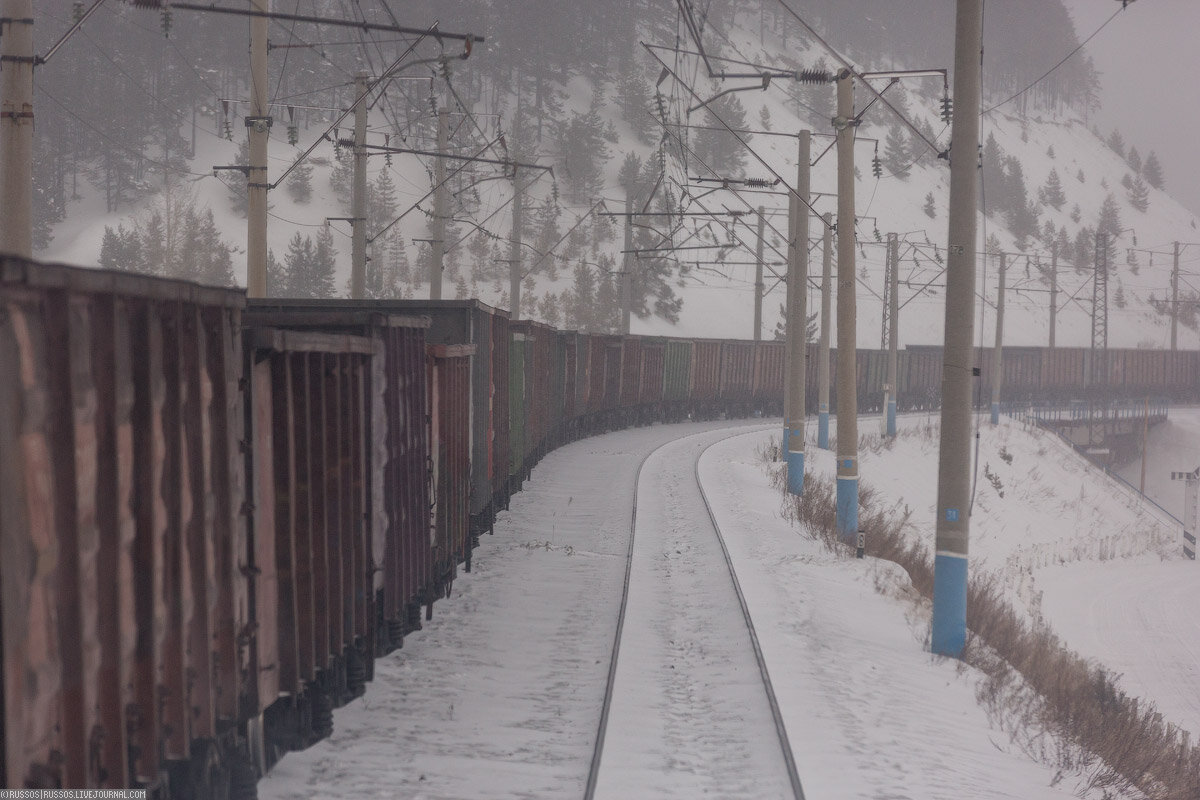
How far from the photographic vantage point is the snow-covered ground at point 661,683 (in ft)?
22.9

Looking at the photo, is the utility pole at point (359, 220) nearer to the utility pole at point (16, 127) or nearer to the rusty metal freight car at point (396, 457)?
the rusty metal freight car at point (396, 457)

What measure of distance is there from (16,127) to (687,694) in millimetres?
6736

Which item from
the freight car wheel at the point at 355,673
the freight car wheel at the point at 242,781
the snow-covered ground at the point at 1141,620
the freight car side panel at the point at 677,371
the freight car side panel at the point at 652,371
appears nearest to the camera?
the freight car wheel at the point at 242,781

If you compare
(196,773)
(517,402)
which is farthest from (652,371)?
(196,773)

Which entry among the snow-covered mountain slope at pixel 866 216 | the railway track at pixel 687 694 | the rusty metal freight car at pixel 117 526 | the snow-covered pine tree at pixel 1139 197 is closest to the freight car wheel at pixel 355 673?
the railway track at pixel 687 694

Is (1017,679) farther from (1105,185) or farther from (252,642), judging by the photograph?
(1105,185)

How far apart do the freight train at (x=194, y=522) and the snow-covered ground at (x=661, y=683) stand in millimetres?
584

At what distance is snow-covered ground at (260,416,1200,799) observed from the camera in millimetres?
6988

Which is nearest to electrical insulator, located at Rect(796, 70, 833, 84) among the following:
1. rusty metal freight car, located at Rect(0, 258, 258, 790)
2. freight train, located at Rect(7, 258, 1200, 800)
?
freight train, located at Rect(7, 258, 1200, 800)

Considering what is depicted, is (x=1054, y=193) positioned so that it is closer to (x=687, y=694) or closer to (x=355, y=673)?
(x=687, y=694)

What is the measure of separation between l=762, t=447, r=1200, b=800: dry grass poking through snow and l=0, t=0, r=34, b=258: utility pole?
27.8 feet

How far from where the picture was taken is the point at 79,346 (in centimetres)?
383

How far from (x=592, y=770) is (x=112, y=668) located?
137 inches

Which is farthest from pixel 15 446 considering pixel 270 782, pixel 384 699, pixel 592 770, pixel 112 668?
pixel 384 699
